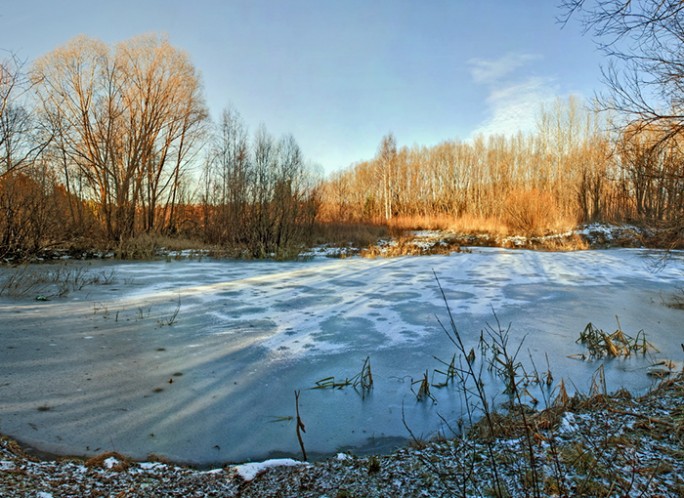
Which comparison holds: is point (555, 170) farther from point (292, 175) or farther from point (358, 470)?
point (358, 470)

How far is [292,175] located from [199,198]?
10.2 metres

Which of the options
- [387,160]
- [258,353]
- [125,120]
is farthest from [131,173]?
[387,160]

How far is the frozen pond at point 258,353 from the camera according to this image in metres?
2.42

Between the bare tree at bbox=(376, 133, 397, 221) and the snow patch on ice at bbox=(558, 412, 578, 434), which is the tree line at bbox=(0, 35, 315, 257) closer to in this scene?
the snow patch on ice at bbox=(558, 412, 578, 434)

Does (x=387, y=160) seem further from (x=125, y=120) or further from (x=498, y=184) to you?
(x=125, y=120)

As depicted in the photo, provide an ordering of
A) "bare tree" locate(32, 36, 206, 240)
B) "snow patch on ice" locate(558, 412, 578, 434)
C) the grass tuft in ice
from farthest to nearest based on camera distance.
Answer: "bare tree" locate(32, 36, 206, 240), the grass tuft in ice, "snow patch on ice" locate(558, 412, 578, 434)

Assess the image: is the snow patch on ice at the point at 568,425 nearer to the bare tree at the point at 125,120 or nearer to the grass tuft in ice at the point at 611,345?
the grass tuft in ice at the point at 611,345

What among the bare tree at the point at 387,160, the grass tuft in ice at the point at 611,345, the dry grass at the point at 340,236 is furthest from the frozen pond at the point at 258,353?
the bare tree at the point at 387,160

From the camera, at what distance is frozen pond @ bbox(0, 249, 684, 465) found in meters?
2.42

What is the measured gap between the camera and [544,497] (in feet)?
5.38

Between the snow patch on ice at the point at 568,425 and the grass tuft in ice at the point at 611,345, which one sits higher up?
the grass tuft in ice at the point at 611,345

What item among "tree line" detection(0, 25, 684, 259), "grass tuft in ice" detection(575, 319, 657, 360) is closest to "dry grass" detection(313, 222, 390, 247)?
"tree line" detection(0, 25, 684, 259)

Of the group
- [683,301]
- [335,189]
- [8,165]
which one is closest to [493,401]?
[683,301]

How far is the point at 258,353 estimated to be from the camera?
12.5 ft
